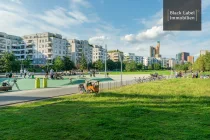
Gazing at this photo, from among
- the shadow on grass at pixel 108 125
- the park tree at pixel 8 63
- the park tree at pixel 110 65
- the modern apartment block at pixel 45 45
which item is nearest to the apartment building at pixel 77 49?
the modern apartment block at pixel 45 45

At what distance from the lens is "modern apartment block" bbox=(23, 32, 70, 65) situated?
305 feet

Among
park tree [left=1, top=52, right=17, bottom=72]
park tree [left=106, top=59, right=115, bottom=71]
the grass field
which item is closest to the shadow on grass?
the grass field

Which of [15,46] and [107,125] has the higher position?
[15,46]

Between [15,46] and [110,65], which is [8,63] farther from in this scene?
[110,65]

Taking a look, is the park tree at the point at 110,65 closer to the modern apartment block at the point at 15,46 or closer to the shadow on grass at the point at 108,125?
the modern apartment block at the point at 15,46

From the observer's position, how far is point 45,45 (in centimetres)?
9394

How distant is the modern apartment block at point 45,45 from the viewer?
9294cm

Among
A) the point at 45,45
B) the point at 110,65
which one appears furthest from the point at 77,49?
the point at 45,45

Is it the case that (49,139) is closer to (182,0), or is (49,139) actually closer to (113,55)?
(182,0)

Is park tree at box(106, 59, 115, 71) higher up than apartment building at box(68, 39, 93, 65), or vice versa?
apartment building at box(68, 39, 93, 65)

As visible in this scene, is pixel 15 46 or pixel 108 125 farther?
pixel 15 46

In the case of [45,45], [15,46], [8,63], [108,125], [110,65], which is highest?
[15,46]

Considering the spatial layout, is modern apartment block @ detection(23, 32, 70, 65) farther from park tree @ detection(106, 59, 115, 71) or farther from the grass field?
the grass field

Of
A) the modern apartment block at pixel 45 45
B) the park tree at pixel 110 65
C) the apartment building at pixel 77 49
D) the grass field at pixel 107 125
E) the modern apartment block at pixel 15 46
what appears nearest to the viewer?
the grass field at pixel 107 125
